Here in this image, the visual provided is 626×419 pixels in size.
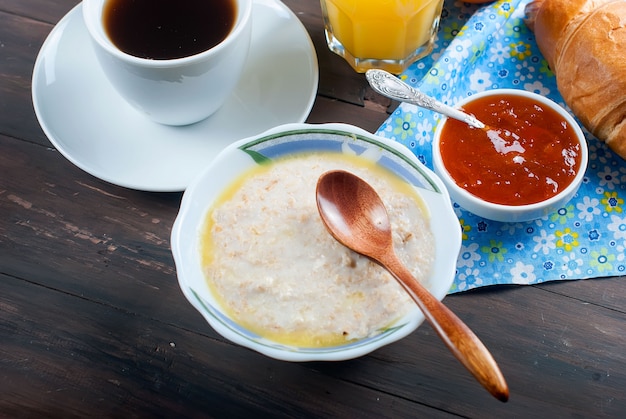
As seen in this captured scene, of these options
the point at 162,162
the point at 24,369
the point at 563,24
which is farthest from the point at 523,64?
the point at 24,369

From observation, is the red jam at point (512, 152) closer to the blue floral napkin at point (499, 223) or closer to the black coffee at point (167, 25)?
the blue floral napkin at point (499, 223)

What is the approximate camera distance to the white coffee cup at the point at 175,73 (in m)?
1.37

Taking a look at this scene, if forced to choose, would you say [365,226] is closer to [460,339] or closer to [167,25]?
[460,339]

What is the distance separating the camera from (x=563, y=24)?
158 centimetres

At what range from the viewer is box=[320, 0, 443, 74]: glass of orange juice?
1580 millimetres

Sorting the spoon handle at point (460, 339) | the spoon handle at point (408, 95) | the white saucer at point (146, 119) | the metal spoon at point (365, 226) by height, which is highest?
the spoon handle at point (408, 95)

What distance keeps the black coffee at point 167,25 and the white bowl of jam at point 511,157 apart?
1.72 ft

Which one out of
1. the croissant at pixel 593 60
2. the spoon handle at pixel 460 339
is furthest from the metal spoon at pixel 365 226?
the croissant at pixel 593 60

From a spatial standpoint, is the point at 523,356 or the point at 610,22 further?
the point at 610,22

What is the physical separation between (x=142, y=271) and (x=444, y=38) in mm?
946

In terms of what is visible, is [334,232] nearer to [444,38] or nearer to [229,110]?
[229,110]

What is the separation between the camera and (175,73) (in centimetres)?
138

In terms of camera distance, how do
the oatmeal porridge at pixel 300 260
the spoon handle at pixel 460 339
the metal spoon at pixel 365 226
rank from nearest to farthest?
1. the spoon handle at pixel 460 339
2. the metal spoon at pixel 365 226
3. the oatmeal porridge at pixel 300 260

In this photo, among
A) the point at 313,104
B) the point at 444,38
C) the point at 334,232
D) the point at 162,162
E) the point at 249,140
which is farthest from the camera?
the point at 444,38
